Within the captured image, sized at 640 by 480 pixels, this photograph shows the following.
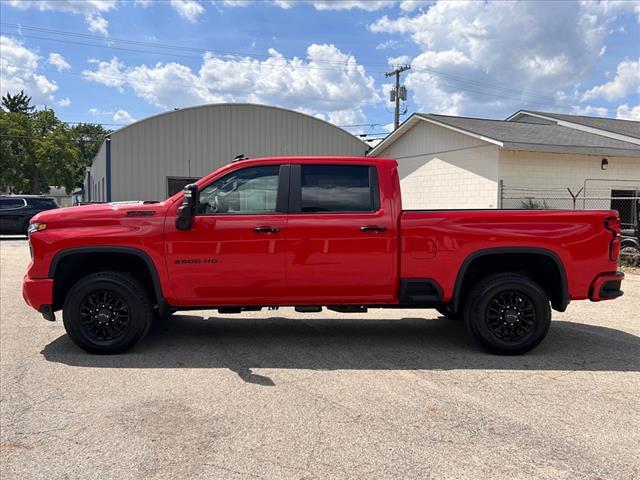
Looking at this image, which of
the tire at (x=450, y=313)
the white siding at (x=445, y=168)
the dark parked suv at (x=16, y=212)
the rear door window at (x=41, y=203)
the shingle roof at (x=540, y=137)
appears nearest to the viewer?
the tire at (x=450, y=313)

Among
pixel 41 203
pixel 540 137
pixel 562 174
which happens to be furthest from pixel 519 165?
pixel 41 203

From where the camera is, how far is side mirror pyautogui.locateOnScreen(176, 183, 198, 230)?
17.2 feet

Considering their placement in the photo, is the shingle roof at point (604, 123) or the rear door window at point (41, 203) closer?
the shingle roof at point (604, 123)

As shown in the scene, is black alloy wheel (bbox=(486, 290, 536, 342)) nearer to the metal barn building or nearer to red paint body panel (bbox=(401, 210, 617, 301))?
red paint body panel (bbox=(401, 210, 617, 301))

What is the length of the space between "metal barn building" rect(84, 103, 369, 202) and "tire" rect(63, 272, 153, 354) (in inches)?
850

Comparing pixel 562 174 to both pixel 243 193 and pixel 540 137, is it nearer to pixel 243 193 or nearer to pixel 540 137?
Answer: pixel 540 137

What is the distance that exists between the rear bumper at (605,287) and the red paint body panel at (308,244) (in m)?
0.12

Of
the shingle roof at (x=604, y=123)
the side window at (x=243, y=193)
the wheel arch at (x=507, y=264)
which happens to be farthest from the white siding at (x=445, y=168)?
the side window at (x=243, y=193)

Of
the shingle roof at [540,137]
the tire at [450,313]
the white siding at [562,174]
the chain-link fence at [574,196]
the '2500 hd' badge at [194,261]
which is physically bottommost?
the tire at [450,313]

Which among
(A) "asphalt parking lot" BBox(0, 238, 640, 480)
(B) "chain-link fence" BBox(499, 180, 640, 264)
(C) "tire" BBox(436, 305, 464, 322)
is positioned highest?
(B) "chain-link fence" BBox(499, 180, 640, 264)

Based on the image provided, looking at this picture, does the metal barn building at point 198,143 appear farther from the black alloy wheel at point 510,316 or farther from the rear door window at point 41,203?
the black alloy wheel at point 510,316

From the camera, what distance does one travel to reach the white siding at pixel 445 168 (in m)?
16.3

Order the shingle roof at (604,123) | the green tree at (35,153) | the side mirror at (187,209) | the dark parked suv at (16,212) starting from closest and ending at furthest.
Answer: the side mirror at (187,209), the shingle roof at (604,123), the dark parked suv at (16,212), the green tree at (35,153)

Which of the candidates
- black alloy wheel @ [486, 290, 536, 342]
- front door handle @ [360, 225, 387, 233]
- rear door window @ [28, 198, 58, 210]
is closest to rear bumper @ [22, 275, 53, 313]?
front door handle @ [360, 225, 387, 233]
